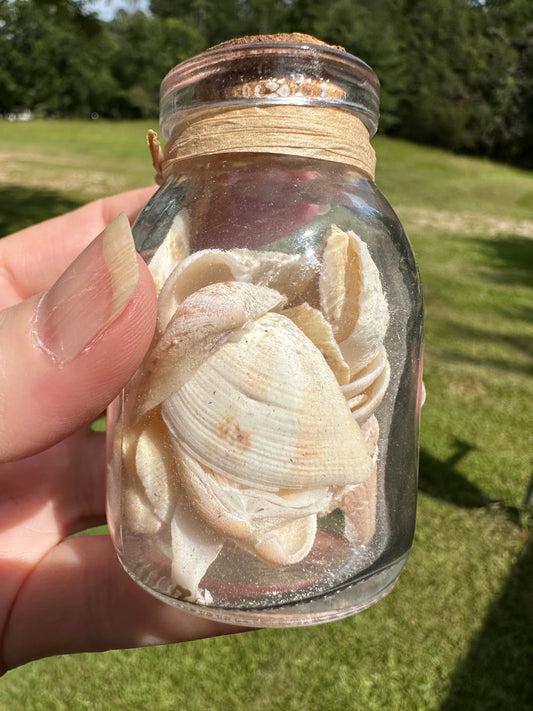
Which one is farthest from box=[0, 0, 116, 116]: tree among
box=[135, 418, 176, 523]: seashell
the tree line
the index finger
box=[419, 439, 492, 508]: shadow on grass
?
box=[135, 418, 176, 523]: seashell

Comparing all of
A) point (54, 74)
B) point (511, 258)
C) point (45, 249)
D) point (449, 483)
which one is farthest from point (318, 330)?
point (54, 74)

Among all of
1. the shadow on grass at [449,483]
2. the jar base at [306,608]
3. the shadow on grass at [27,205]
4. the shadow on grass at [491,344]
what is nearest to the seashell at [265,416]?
the jar base at [306,608]

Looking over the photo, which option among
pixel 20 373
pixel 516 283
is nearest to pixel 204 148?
pixel 20 373

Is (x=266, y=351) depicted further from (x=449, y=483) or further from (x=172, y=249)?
(x=449, y=483)

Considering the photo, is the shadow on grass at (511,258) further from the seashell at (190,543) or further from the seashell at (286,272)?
the seashell at (190,543)

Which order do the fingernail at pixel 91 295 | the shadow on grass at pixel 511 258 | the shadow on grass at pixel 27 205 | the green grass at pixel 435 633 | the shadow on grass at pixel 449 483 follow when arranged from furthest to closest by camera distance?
the shadow on grass at pixel 27 205
the shadow on grass at pixel 511 258
the shadow on grass at pixel 449 483
the green grass at pixel 435 633
the fingernail at pixel 91 295

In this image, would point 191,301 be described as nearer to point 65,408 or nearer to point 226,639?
point 65,408
